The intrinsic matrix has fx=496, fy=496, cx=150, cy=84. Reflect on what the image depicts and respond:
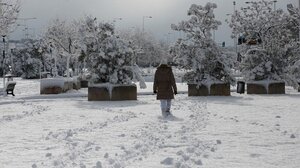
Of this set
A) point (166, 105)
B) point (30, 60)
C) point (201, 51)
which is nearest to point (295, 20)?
point (201, 51)

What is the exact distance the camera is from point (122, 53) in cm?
2186

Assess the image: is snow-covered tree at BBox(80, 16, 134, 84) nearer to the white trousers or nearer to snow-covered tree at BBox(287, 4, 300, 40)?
the white trousers

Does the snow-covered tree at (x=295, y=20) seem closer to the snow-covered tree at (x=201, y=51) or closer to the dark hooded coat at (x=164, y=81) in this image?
the snow-covered tree at (x=201, y=51)

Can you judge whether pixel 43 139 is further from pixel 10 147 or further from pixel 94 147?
pixel 94 147

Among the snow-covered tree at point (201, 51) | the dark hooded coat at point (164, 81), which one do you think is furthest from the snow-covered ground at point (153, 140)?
the snow-covered tree at point (201, 51)

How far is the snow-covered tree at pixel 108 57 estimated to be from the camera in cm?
2175

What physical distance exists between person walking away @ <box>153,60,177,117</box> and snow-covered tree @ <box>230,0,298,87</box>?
11.1 meters

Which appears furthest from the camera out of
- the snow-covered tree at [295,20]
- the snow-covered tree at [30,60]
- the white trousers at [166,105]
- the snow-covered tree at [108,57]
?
the snow-covered tree at [30,60]

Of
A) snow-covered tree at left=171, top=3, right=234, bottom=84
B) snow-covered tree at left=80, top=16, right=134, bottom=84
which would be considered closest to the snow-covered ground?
snow-covered tree at left=80, top=16, right=134, bottom=84

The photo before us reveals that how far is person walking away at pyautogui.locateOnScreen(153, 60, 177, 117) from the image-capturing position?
1409 cm

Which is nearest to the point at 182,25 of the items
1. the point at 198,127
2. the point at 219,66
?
the point at 219,66

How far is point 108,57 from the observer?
2205 centimetres

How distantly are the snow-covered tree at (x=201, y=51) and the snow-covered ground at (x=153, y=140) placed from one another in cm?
895

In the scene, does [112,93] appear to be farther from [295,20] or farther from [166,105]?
[295,20]
